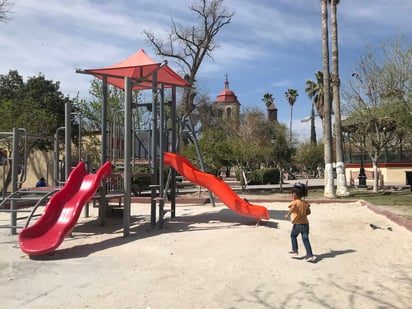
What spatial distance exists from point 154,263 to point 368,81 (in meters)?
17.7

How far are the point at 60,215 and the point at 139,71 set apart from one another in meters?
5.29

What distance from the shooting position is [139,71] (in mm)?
11438

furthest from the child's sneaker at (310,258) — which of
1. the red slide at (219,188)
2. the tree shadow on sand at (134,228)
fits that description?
the red slide at (219,188)

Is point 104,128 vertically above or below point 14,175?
above

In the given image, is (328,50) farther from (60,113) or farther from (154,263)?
(60,113)

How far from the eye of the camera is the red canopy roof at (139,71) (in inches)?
391

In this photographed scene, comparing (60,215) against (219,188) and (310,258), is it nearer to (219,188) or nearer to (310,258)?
(219,188)

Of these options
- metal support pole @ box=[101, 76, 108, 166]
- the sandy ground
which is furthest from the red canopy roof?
the sandy ground

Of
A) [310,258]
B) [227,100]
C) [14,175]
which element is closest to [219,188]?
[310,258]

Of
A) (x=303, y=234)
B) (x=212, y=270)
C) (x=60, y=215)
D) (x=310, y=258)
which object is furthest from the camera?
(x=60, y=215)

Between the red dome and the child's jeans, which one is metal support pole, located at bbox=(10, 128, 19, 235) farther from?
the red dome

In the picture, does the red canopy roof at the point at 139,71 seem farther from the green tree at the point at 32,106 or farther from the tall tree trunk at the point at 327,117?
the green tree at the point at 32,106

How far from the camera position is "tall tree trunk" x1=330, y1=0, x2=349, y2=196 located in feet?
61.7

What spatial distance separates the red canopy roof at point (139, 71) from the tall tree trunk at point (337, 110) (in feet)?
32.4
